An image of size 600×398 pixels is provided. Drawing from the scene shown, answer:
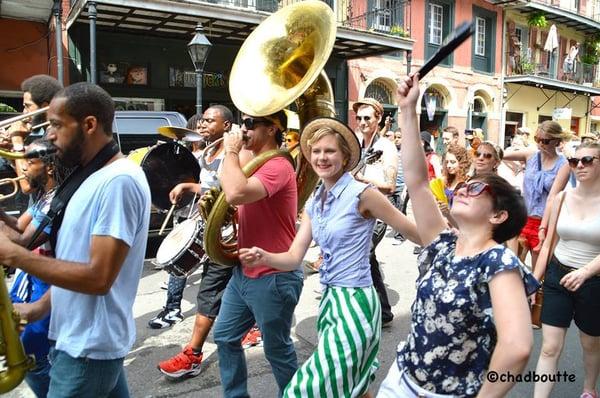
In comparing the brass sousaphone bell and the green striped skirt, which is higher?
the brass sousaphone bell

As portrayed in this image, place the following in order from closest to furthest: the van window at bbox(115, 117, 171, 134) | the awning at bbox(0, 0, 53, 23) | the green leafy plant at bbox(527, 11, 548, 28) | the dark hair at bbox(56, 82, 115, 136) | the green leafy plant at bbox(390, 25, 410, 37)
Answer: the dark hair at bbox(56, 82, 115, 136) → the van window at bbox(115, 117, 171, 134) → the awning at bbox(0, 0, 53, 23) → the green leafy plant at bbox(390, 25, 410, 37) → the green leafy plant at bbox(527, 11, 548, 28)

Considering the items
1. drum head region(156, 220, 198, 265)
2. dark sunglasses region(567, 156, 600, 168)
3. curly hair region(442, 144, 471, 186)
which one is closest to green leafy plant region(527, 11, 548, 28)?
curly hair region(442, 144, 471, 186)

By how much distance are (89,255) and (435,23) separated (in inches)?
723

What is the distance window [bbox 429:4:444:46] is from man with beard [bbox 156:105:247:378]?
15.0 metres

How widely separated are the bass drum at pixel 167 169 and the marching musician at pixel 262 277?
6.33ft

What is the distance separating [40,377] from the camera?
7.91 ft

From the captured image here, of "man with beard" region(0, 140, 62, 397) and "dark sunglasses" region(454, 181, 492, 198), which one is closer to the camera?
"dark sunglasses" region(454, 181, 492, 198)

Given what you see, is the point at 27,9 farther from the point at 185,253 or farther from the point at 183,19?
the point at 185,253

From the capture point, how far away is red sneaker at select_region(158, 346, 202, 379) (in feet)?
11.6

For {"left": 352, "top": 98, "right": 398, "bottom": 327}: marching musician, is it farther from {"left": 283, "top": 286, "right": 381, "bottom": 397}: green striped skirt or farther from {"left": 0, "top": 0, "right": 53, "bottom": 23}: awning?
{"left": 0, "top": 0, "right": 53, "bottom": 23}: awning

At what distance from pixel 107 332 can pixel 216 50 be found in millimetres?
12115

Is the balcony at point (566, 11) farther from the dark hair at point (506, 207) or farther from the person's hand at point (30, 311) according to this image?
the person's hand at point (30, 311)

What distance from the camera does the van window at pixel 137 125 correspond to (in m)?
7.08

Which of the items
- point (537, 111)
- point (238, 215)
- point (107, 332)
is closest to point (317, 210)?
point (238, 215)
